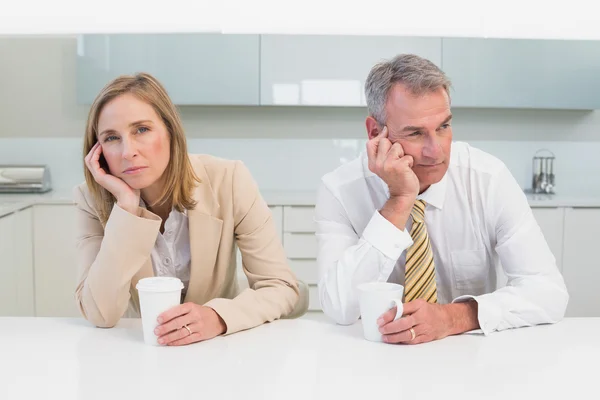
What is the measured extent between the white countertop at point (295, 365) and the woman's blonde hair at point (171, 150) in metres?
0.34

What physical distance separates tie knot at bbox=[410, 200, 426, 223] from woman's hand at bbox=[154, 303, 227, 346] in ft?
1.85

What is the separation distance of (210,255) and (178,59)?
7.92 feet

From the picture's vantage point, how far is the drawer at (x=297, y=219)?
3797mm

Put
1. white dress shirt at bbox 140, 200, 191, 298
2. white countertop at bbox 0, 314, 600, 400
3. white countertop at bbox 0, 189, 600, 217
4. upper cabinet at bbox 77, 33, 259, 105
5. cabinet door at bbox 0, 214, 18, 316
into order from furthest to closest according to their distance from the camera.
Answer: upper cabinet at bbox 77, 33, 259, 105 < white countertop at bbox 0, 189, 600, 217 < cabinet door at bbox 0, 214, 18, 316 < white dress shirt at bbox 140, 200, 191, 298 < white countertop at bbox 0, 314, 600, 400

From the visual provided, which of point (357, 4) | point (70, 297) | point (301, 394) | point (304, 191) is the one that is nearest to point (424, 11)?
point (357, 4)

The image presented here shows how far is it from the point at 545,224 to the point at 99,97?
9.44ft

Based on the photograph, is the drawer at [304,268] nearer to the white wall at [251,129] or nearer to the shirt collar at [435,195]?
the white wall at [251,129]

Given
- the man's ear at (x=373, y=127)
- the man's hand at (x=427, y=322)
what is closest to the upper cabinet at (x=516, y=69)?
the man's ear at (x=373, y=127)

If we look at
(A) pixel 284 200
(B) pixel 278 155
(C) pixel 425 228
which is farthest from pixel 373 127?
(B) pixel 278 155

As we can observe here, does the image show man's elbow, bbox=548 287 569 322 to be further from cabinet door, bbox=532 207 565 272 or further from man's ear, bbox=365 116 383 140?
cabinet door, bbox=532 207 565 272

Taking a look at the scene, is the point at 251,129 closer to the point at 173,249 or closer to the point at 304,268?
the point at 304,268

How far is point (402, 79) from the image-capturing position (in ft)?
5.61

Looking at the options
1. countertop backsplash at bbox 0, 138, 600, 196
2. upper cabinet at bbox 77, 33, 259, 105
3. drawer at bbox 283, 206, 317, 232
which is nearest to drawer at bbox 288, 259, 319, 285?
drawer at bbox 283, 206, 317, 232

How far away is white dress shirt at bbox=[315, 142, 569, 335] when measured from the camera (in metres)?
1.63
